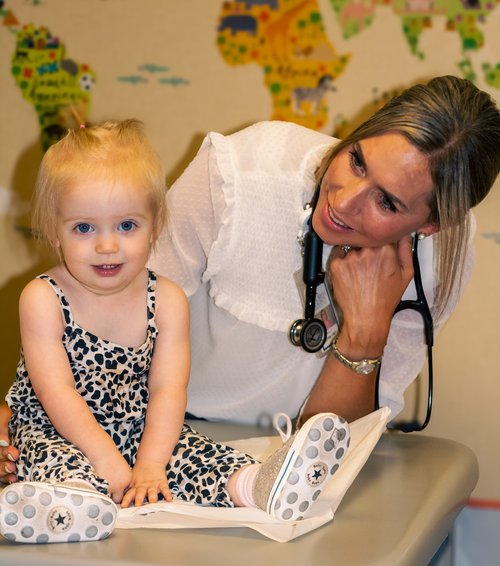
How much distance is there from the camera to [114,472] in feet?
4.26

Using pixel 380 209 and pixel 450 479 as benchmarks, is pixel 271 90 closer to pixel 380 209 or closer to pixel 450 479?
pixel 380 209

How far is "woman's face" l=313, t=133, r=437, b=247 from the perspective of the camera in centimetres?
142

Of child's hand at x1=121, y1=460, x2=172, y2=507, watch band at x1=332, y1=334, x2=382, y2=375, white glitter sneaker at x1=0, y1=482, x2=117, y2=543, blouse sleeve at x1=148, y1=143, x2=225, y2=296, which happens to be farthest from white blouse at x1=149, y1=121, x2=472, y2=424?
white glitter sneaker at x1=0, y1=482, x2=117, y2=543

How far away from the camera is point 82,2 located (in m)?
2.39

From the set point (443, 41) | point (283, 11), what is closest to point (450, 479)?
point (443, 41)

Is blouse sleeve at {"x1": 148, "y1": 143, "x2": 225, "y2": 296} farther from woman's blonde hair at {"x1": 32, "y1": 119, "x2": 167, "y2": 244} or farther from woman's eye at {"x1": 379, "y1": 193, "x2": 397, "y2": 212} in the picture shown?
woman's eye at {"x1": 379, "y1": 193, "x2": 397, "y2": 212}

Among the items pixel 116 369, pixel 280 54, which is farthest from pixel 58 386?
pixel 280 54

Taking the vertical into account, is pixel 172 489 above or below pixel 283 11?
below

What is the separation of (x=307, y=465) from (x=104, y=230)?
463mm

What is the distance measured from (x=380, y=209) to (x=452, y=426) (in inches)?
38.3

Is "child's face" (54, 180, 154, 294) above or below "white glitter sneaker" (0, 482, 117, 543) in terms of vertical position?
above

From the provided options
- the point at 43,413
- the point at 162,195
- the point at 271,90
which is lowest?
the point at 43,413

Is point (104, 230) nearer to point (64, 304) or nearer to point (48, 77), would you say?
point (64, 304)

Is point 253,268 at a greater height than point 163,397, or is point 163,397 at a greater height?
point 253,268
